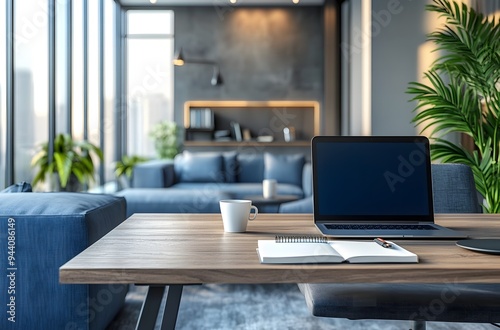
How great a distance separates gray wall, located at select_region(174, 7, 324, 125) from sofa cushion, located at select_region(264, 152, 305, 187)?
4.80 feet

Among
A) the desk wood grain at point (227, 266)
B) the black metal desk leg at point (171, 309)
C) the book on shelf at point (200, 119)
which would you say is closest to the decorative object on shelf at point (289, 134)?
the book on shelf at point (200, 119)

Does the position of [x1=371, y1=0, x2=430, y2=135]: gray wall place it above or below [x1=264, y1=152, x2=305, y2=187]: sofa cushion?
above

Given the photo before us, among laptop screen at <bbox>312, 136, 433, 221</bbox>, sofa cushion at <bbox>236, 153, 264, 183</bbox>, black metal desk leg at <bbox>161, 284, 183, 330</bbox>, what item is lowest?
black metal desk leg at <bbox>161, 284, 183, 330</bbox>

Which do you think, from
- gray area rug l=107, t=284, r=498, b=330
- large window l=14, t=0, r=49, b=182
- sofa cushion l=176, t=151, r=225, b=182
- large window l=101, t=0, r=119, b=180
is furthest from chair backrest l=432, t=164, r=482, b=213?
large window l=101, t=0, r=119, b=180

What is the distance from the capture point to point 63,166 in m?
3.72

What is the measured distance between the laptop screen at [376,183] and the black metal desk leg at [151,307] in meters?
0.47

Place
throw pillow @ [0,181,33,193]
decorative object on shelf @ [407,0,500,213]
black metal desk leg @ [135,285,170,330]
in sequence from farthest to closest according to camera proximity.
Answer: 1. decorative object on shelf @ [407,0,500,213]
2. throw pillow @ [0,181,33,193]
3. black metal desk leg @ [135,285,170,330]

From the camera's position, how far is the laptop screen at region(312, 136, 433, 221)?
1301mm

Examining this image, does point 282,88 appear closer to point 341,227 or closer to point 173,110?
point 173,110

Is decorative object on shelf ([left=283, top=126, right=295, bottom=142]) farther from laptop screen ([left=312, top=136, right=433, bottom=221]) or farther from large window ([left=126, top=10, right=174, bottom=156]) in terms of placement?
laptop screen ([left=312, top=136, right=433, bottom=221])

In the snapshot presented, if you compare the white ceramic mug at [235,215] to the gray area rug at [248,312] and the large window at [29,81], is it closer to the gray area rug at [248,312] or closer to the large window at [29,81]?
the gray area rug at [248,312]

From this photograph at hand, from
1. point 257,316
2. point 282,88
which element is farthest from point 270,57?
point 257,316

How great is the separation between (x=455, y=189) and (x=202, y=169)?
149 inches

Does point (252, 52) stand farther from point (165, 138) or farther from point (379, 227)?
point (379, 227)
